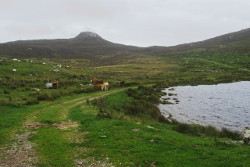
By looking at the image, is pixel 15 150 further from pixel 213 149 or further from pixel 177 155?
pixel 213 149

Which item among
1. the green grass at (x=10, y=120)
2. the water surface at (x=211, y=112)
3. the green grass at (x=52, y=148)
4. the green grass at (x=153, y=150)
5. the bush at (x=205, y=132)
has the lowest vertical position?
the water surface at (x=211, y=112)

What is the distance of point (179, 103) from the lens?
37969 millimetres

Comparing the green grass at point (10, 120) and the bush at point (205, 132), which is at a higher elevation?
the green grass at point (10, 120)

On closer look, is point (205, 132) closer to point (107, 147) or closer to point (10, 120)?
point (107, 147)

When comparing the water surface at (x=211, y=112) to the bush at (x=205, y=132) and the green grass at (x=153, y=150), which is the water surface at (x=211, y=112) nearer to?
the bush at (x=205, y=132)

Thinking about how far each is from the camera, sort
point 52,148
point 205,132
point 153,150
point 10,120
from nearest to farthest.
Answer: point 153,150 < point 52,148 < point 10,120 < point 205,132

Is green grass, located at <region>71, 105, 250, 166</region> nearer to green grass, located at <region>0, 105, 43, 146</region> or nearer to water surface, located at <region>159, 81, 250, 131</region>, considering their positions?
green grass, located at <region>0, 105, 43, 146</region>

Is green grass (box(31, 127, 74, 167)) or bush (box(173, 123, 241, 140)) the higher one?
green grass (box(31, 127, 74, 167))

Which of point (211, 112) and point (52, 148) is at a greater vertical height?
point (52, 148)

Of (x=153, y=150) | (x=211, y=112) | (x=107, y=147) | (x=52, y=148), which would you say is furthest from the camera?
(x=211, y=112)

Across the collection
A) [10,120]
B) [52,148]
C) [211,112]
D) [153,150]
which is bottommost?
[211,112]

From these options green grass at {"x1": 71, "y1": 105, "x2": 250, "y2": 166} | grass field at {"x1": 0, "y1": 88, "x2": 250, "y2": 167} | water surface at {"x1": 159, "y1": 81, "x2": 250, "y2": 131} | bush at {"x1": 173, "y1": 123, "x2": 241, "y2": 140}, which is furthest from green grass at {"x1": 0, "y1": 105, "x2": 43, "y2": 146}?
water surface at {"x1": 159, "y1": 81, "x2": 250, "y2": 131}

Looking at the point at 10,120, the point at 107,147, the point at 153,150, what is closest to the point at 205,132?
the point at 153,150

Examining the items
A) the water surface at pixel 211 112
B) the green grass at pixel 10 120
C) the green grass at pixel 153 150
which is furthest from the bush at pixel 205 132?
the green grass at pixel 10 120
